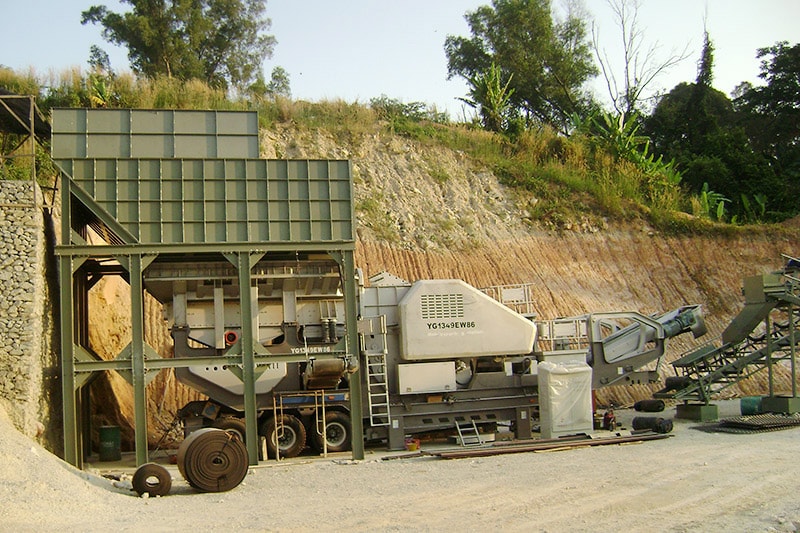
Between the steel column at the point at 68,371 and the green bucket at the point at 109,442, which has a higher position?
the steel column at the point at 68,371

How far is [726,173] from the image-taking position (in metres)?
45.0

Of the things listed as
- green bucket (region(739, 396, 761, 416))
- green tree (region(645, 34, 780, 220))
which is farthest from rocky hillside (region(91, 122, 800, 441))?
green bucket (region(739, 396, 761, 416))

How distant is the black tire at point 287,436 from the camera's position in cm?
2158

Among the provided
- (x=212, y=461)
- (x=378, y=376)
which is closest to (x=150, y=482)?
(x=212, y=461)

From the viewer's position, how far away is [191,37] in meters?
44.9

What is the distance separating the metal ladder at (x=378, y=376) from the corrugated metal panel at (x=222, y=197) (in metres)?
2.39

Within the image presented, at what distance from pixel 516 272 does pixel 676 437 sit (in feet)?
44.7

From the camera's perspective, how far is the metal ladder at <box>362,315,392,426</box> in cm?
2180

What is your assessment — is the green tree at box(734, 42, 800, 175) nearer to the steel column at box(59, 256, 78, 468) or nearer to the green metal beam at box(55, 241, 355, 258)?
the green metal beam at box(55, 241, 355, 258)

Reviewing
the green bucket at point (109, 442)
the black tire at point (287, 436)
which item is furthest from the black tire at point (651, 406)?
the green bucket at point (109, 442)

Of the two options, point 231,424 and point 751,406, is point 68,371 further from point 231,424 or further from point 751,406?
point 751,406

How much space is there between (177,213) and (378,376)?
6.19 m

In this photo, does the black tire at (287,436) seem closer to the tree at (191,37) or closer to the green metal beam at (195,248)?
the green metal beam at (195,248)

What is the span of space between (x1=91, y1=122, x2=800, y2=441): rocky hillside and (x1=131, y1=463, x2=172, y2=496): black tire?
17.5 meters
